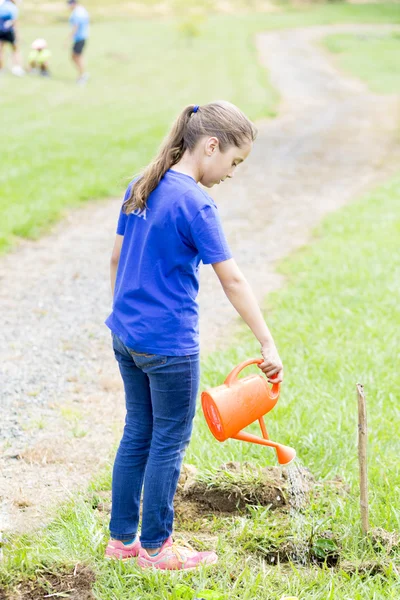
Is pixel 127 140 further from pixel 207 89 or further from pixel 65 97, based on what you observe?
pixel 207 89

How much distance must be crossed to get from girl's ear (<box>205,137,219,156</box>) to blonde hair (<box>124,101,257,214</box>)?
13 mm

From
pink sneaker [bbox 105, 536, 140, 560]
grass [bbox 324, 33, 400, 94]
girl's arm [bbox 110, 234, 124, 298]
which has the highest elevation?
girl's arm [bbox 110, 234, 124, 298]

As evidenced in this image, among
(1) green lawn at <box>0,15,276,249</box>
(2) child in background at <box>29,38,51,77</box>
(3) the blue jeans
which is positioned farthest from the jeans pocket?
(2) child in background at <box>29,38,51,77</box>

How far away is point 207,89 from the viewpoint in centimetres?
1579

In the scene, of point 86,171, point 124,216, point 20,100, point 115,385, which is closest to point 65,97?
point 20,100

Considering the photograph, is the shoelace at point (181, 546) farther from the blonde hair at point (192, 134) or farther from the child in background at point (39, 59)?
the child in background at point (39, 59)

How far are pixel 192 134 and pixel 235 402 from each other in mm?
885

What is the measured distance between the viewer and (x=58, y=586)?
2.45m

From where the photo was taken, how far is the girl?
2312 mm

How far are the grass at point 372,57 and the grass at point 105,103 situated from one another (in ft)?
8.51

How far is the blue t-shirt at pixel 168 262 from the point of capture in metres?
2.28

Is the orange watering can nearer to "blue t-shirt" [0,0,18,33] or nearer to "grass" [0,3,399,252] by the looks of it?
"grass" [0,3,399,252]

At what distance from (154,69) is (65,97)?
217 inches

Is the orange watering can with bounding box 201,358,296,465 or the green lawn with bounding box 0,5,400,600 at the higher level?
the orange watering can with bounding box 201,358,296,465
